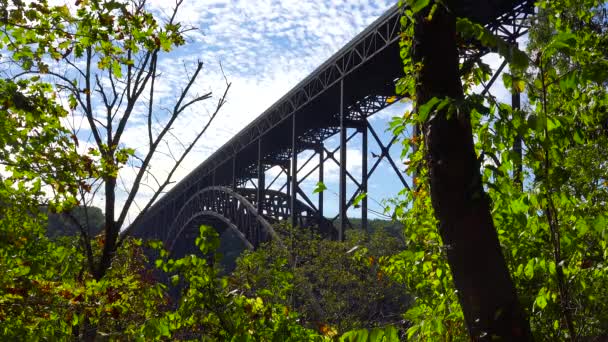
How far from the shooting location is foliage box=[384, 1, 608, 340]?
2654mm

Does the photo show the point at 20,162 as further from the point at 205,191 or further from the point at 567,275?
the point at 205,191

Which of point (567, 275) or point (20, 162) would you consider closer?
point (567, 275)

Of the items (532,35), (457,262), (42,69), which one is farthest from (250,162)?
(457,262)

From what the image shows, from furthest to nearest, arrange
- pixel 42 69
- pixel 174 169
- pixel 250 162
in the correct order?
pixel 250 162 → pixel 174 169 → pixel 42 69

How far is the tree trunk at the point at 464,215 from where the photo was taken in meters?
2.72

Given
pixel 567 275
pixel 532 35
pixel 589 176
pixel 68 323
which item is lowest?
pixel 68 323

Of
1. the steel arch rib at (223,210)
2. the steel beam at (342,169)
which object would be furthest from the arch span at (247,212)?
the steel beam at (342,169)

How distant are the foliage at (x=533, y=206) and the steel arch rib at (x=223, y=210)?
2367 centimetres

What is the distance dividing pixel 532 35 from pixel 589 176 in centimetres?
878

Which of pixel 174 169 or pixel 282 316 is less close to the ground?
pixel 174 169

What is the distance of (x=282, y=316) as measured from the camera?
4.31 m

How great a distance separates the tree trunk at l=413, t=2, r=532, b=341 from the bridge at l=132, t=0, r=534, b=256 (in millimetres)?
7519

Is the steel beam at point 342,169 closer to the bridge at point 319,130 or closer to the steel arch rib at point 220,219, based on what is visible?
the bridge at point 319,130

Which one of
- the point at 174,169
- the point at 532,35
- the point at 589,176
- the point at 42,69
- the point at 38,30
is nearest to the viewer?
the point at 38,30
